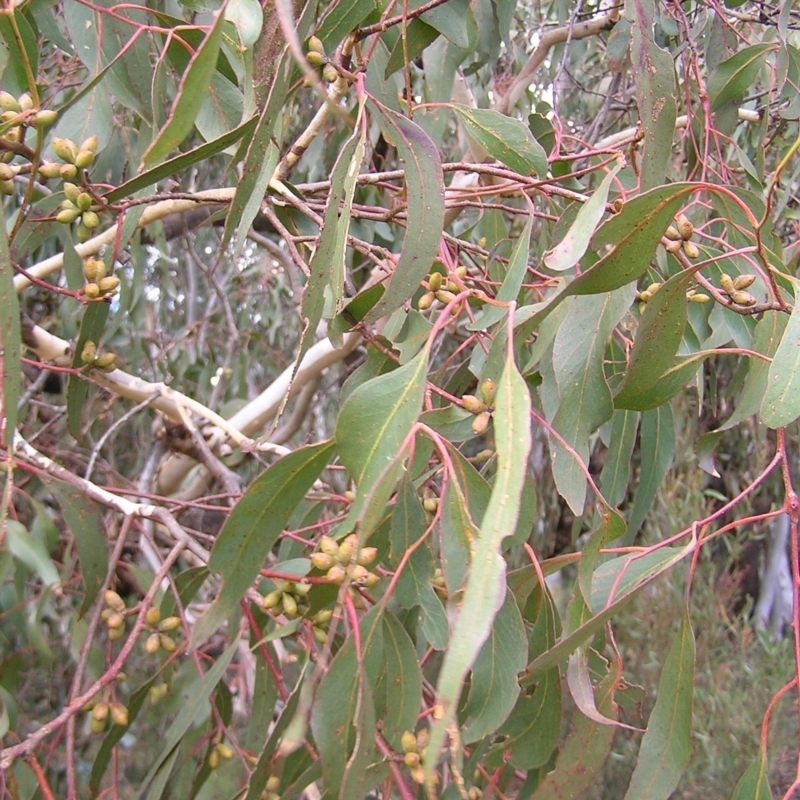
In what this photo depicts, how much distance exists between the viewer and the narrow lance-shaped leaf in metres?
0.31

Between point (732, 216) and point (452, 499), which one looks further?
point (732, 216)

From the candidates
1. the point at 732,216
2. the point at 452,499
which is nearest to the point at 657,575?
the point at 452,499

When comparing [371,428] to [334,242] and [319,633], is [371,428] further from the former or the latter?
[319,633]

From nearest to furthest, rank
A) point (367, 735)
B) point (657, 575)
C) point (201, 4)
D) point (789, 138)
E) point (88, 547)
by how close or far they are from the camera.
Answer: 1. point (367, 735)
2. point (657, 575)
3. point (201, 4)
4. point (88, 547)
5. point (789, 138)

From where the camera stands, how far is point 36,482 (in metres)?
1.80

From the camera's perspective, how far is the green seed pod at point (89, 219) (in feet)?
2.30

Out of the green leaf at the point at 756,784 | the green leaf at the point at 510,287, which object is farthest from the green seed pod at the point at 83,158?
the green leaf at the point at 756,784

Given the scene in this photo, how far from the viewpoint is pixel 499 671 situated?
65cm

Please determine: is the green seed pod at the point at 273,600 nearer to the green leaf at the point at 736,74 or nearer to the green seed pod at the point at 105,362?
the green seed pod at the point at 105,362

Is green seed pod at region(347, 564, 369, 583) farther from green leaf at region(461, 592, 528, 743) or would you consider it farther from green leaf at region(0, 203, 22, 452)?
green leaf at region(0, 203, 22, 452)

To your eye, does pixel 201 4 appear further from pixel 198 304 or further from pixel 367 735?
pixel 198 304

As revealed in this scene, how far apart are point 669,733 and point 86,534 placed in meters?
0.65

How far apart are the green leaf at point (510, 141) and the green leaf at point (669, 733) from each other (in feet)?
1.55

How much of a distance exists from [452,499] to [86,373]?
0.62 metres
